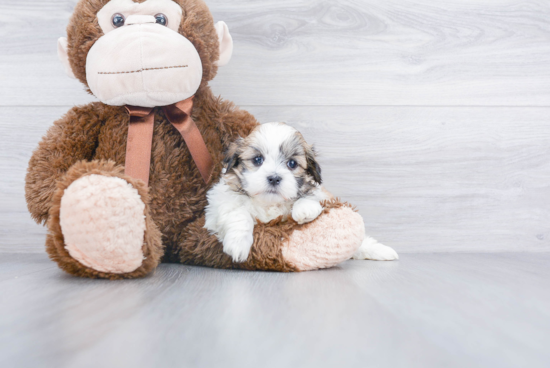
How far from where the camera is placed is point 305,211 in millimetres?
1084

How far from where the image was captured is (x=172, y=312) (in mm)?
706

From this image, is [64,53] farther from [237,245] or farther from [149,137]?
[237,245]

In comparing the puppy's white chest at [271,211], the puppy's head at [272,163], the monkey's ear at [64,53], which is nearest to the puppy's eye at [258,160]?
the puppy's head at [272,163]

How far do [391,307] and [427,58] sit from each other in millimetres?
1116

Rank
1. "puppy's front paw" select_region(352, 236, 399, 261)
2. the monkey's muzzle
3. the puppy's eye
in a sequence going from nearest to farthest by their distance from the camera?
1. the monkey's muzzle
2. the puppy's eye
3. "puppy's front paw" select_region(352, 236, 399, 261)

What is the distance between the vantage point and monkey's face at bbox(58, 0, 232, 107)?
40.6 inches

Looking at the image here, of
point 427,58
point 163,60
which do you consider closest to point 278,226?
point 163,60

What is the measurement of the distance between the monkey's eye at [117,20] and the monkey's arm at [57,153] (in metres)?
0.26

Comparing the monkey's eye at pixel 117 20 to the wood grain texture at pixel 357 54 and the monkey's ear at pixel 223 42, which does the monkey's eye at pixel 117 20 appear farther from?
the wood grain texture at pixel 357 54

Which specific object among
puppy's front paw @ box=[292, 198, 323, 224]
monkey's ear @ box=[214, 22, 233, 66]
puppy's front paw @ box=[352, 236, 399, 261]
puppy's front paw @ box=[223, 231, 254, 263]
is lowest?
puppy's front paw @ box=[352, 236, 399, 261]

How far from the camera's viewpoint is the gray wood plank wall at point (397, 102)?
150cm

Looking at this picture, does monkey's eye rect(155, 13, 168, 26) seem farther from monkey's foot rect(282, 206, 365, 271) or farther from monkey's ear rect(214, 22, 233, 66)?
monkey's foot rect(282, 206, 365, 271)

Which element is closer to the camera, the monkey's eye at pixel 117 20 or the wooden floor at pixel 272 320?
the wooden floor at pixel 272 320

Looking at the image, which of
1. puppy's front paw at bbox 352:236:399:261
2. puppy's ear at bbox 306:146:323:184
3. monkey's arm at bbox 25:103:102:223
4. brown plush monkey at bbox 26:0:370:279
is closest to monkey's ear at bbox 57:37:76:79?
brown plush monkey at bbox 26:0:370:279
